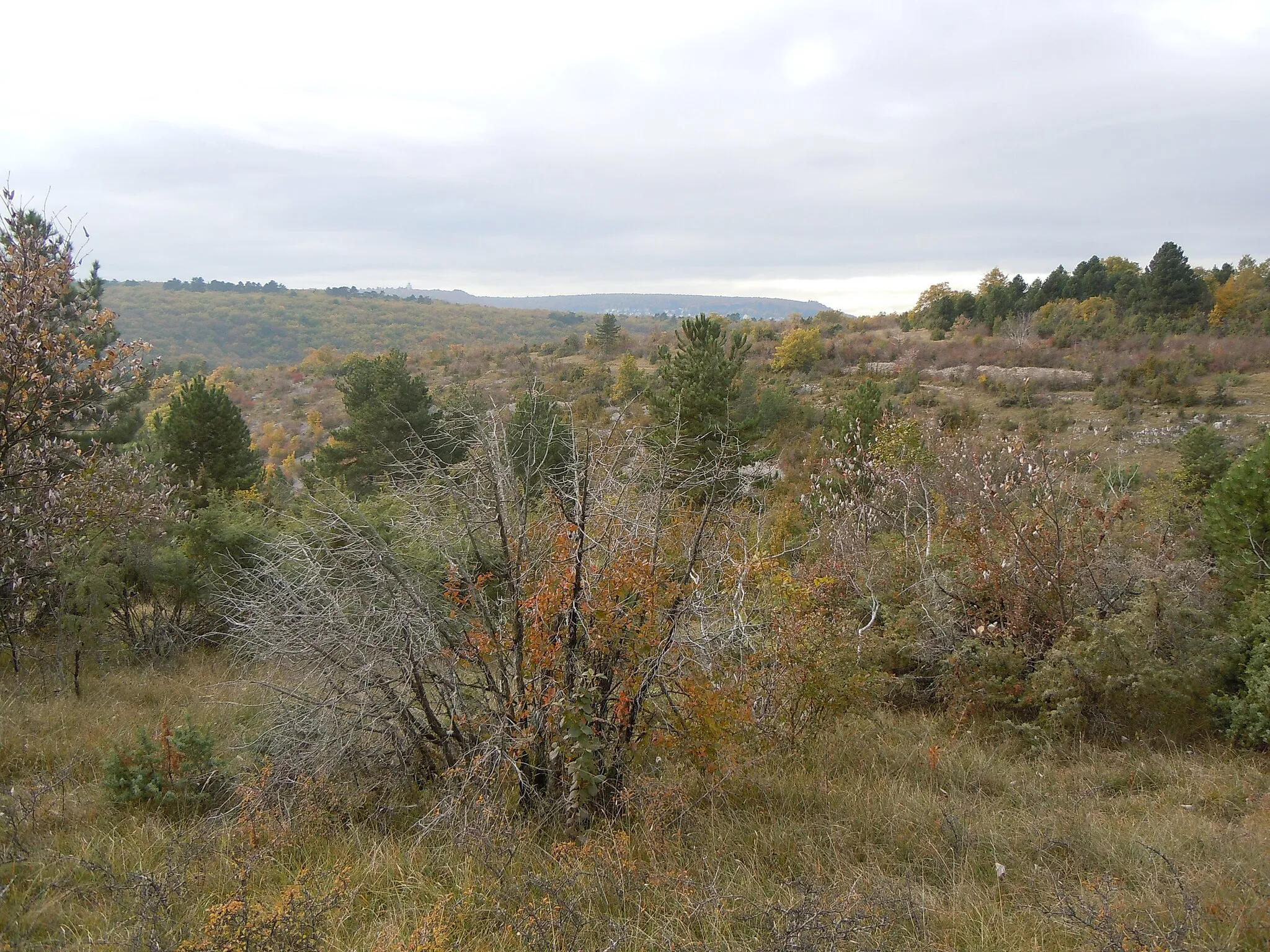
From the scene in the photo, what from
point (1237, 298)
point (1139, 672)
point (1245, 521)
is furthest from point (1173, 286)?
point (1139, 672)

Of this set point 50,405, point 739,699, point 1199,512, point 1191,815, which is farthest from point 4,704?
point 1199,512

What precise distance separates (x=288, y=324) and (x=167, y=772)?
318 feet

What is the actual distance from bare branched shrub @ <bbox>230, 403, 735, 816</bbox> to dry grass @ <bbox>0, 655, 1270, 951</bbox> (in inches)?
14.5

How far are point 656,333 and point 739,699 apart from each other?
49304mm

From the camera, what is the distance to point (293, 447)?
38.6 m

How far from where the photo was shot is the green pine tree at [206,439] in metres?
14.2

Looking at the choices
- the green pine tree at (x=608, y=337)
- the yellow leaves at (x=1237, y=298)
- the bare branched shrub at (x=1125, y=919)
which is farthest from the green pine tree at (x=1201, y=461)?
the green pine tree at (x=608, y=337)

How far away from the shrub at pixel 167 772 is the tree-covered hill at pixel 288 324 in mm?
68480

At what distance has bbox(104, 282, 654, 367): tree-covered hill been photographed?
77.5m

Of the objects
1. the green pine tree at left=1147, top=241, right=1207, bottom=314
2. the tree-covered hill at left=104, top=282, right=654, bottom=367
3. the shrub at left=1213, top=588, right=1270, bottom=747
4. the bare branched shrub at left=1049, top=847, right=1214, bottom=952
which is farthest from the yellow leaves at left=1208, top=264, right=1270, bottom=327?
the tree-covered hill at left=104, top=282, right=654, bottom=367

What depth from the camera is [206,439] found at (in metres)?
14.6

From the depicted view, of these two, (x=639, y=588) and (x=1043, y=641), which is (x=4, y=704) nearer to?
(x=639, y=588)

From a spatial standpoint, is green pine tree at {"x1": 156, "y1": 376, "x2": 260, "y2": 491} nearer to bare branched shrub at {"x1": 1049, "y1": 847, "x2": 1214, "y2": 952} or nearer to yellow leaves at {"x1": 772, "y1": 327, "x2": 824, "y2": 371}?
bare branched shrub at {"x1": 1049, "y1": 847, "x2": 1214, "y2": 952}

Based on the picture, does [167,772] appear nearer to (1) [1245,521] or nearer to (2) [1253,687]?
(2) [1253,687]
